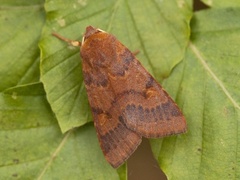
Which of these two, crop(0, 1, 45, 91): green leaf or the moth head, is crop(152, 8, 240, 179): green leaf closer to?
the moth head

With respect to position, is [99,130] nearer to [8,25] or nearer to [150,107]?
[150,107]

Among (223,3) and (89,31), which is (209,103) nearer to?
(223,3)

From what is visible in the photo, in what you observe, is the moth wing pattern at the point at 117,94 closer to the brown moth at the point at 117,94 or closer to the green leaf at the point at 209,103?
the brown moth at the point at 117,94

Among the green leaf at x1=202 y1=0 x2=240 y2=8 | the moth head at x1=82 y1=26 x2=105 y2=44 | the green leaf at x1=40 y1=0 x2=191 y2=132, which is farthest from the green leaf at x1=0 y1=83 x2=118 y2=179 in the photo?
the green leaf at x1=202 y1=0 x2=240 y2=8

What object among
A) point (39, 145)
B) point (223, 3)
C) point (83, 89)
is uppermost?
point (223, 3)

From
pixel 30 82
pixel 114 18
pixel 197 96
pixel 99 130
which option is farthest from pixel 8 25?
pixel 197 96

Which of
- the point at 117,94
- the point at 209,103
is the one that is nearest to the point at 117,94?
the point at 117,94

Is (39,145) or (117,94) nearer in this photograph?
(117,94)
